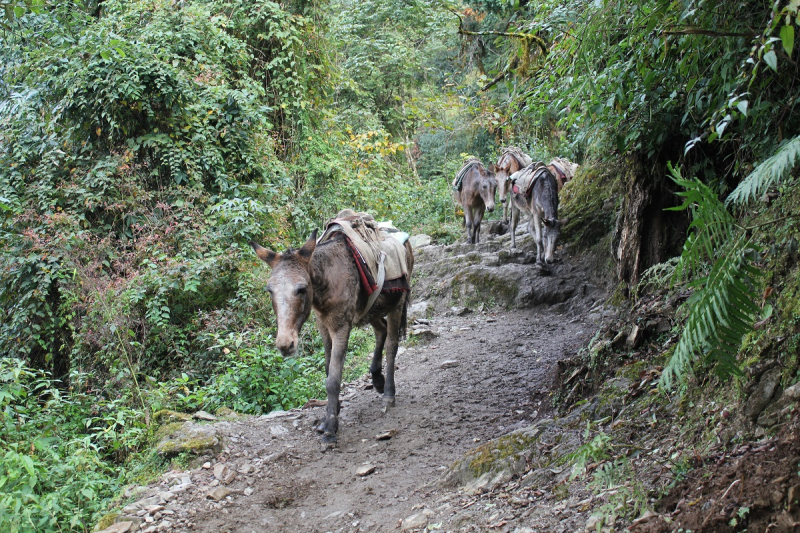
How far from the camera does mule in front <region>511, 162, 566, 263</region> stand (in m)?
11.8

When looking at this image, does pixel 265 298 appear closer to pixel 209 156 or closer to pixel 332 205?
pixel 209 156

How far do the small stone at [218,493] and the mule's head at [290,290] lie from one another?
4.19 feet

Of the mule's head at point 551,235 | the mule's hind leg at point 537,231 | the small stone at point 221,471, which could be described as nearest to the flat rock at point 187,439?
the small stone at point 221,471

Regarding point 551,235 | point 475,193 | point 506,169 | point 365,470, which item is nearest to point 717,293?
point 365,470

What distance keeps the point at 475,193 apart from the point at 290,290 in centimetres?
1106

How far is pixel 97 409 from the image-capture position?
7141mm

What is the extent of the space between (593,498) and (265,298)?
284 inches

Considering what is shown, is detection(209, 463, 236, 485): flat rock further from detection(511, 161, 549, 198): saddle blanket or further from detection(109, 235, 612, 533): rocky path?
detection(511, 161, 549, 198): saddle blanket

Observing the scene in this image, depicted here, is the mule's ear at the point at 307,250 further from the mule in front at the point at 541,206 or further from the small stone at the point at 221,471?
the mule in front at the point at 541,206

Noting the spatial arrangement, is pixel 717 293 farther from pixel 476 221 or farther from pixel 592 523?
pixel 476 221

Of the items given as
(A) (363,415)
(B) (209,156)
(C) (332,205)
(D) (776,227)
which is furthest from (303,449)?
(C) (332,205)

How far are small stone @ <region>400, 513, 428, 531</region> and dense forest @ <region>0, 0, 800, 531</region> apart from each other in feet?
6.45

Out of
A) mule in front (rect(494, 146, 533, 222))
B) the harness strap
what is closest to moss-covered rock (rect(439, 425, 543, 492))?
the harness strap

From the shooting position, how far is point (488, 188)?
51.4 feet
